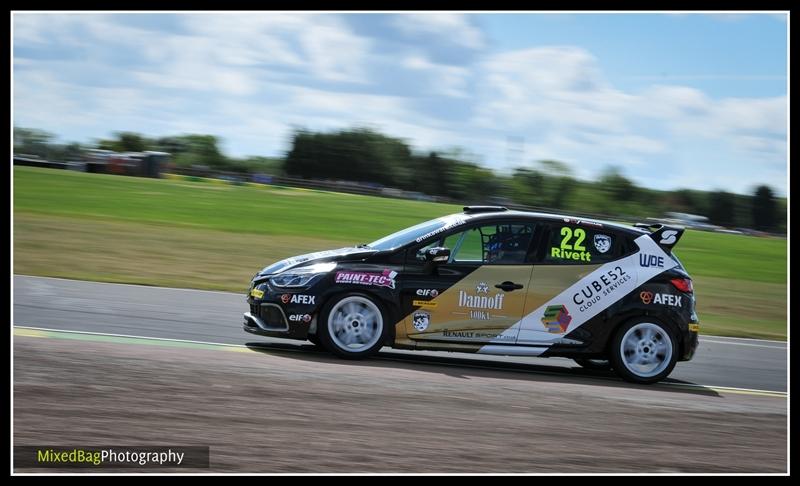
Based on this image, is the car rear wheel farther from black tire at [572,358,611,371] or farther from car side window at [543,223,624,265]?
car side window at [543,223,624,265]

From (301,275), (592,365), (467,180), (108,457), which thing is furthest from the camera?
(467,180)

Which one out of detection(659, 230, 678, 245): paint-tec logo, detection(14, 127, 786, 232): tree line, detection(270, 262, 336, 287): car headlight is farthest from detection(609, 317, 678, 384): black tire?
detection(14, 127, 786, 232): tree line

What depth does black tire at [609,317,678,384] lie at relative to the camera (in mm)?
9242

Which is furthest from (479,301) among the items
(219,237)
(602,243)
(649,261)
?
(219,237)

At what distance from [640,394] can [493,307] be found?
1.59 metres

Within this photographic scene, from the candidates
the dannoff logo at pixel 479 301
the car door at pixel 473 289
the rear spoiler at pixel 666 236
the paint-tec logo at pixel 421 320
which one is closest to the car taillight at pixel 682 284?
the rear spoiler at pixel 666 236

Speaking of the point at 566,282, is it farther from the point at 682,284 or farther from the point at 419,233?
the point at 419,233

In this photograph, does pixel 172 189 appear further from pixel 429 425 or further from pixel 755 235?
pixel 429 425

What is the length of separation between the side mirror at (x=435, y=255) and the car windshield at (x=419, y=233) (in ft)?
0.58

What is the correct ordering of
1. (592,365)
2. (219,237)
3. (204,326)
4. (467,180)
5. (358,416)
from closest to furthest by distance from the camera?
(358,416)
(592,365)
(204,326)
(219,237)
(467,180)

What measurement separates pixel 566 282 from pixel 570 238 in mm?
455

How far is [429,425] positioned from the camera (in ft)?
21.8

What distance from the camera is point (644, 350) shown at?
930 cm
